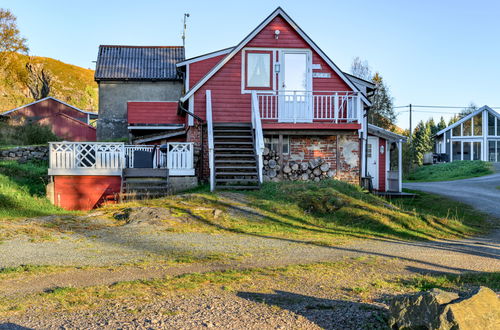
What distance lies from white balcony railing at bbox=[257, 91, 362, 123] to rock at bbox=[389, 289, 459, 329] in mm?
13565

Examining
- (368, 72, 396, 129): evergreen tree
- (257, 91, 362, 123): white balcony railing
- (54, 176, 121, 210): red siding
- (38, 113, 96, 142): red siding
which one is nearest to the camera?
(54, 176, 121, 210): red siding

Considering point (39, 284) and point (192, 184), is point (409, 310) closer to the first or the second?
point (39, 284)

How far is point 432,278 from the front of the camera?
6.75m

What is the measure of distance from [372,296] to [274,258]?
8.01ft

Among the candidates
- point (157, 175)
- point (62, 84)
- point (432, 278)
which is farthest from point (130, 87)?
point (62, 84)

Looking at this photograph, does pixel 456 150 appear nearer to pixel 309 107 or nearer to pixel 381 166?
pixel 381 166

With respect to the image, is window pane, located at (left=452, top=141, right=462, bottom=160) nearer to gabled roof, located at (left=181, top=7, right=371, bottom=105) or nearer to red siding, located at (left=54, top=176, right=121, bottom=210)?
gabled roof, located at (left=181, top=7, right=371, bottom=105)

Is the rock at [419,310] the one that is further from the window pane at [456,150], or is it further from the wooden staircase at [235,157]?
the window pane at [456,150]

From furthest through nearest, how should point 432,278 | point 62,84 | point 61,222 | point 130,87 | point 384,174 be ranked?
point 62,84 → point 130,87 → point 384,174 → point 61,222 → point 432,278

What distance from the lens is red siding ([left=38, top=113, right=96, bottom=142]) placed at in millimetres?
38281

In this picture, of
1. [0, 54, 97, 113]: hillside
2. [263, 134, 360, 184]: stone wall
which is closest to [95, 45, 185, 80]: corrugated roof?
[263, 134, 360, 184]: stone wall

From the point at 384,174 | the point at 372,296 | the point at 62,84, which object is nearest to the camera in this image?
the point at 372,296

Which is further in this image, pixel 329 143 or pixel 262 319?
pixel 329 143

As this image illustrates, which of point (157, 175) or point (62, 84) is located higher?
point (62, 84)
